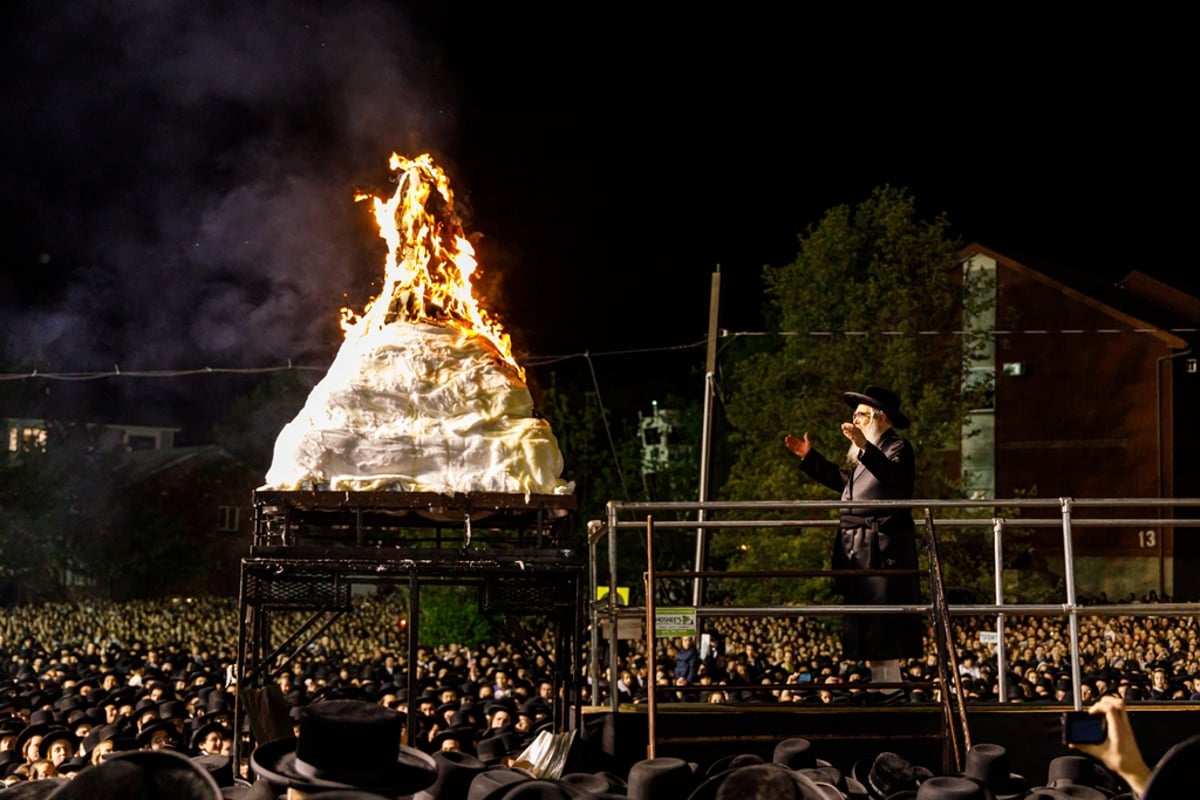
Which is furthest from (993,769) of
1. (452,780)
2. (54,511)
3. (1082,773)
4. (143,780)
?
Answer: (54,511)

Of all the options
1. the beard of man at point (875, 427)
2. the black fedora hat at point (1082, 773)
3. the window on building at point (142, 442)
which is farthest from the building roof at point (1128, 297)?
the window on building at point (142, 442)

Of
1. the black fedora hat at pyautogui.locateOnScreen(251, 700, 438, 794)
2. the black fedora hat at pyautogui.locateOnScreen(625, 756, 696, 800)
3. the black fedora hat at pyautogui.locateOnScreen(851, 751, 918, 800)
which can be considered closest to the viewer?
the black fedora hat at pyautogui.locateOnScreen(251, 700, 438, 794)

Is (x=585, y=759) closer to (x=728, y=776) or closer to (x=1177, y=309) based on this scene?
(x=728, y=776)

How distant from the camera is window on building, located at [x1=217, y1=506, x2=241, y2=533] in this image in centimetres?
6275

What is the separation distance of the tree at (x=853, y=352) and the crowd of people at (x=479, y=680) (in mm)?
3292

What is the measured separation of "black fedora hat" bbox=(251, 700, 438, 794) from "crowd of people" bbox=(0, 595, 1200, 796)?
1.81m

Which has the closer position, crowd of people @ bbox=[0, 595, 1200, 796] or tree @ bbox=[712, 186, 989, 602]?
crowd of people @ bbox=[0, 595, 1200, 796]

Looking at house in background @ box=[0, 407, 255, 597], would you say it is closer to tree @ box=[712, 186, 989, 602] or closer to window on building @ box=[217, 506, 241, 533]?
window on building @ box=[217, 506, 241, 533]

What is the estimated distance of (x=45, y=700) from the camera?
1414 cm

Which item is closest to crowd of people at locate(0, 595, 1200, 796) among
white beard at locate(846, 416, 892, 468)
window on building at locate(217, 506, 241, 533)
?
white beard at locate(846, 416, 892, 468)

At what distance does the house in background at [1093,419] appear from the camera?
3666 centimetres

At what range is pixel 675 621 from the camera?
7.63 m

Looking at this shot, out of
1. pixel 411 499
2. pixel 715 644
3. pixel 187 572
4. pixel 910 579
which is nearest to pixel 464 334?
pixel 411 499

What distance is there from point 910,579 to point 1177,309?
38.4 meters
